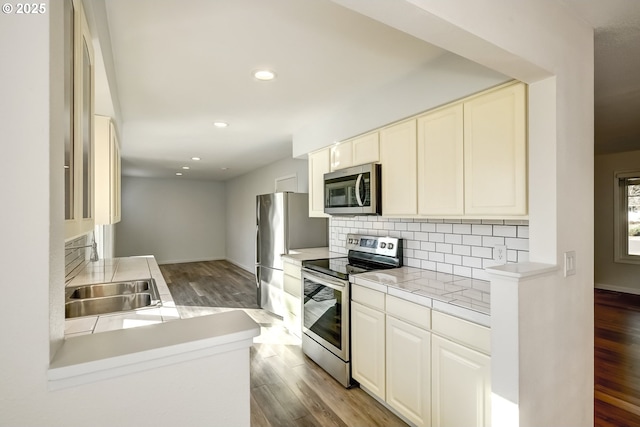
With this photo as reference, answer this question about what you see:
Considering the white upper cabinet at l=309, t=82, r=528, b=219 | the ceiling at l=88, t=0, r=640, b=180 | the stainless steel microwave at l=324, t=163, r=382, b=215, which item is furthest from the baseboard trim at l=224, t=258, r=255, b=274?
the white upper cabinet at l=309, t=82, r=528, b=219

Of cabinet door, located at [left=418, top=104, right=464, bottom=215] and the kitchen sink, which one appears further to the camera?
cabinet door, located at [left=418, top=104, right=464, bottom=215]

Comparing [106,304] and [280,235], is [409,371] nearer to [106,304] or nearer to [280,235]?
[106,304]

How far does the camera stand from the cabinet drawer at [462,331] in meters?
1.63

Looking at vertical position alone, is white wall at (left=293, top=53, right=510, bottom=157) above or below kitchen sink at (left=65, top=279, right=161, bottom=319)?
above

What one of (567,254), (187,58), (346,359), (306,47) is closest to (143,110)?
(187,58)

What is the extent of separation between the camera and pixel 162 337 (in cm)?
82

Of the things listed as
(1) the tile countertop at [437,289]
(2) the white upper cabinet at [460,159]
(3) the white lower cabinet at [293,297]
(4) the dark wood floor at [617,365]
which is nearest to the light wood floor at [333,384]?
(4) the dark wood floor at [617,365]

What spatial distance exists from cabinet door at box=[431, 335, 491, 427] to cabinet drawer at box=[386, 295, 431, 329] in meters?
0.11

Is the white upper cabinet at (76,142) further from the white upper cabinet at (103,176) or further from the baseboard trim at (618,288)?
the baseboard trim at (618,288)

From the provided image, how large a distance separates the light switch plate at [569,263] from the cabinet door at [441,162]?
601mm

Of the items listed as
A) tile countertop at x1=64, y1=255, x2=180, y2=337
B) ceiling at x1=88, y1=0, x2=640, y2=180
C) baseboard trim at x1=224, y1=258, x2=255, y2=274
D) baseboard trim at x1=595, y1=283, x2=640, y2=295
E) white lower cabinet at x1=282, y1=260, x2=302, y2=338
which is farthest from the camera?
baseboard trim at x1=224, y1=258, x2=255, y2=274

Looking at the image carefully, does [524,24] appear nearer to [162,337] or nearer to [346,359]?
[162,337]

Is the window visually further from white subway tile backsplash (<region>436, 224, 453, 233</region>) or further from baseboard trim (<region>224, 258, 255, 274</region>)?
baseboard trim (<region>224, 258, 255, 274</region>)

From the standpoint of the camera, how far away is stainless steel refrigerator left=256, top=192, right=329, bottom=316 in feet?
14.5
